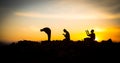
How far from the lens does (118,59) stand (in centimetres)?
2641

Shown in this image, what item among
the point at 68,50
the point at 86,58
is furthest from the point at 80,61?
the point at 68,50

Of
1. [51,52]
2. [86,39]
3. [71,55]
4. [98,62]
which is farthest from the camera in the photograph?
[86,39]

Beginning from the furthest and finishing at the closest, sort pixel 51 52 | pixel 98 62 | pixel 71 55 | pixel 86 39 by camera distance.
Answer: pixel 86 39, pixel 51 52, pixel 71 55, pixel 98 62

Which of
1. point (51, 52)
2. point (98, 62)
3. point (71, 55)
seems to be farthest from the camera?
point (51, 52)

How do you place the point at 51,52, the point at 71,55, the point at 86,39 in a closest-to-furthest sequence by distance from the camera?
the point at 71,55
the point at 51,52
the point at 86,39

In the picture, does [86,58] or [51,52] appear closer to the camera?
[86,58]

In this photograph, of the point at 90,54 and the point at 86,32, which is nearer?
the point at 90,54

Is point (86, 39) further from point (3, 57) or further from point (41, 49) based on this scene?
point (3, 57)

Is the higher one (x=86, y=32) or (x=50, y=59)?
(x=86, y=32)

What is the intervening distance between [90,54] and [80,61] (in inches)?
101

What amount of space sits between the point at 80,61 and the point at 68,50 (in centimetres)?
371

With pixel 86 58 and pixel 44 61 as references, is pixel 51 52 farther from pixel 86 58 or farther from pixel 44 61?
pixel 86 58

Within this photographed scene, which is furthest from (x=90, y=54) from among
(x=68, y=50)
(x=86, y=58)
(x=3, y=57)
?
(x=3, y=57)

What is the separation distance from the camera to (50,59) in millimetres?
26484
